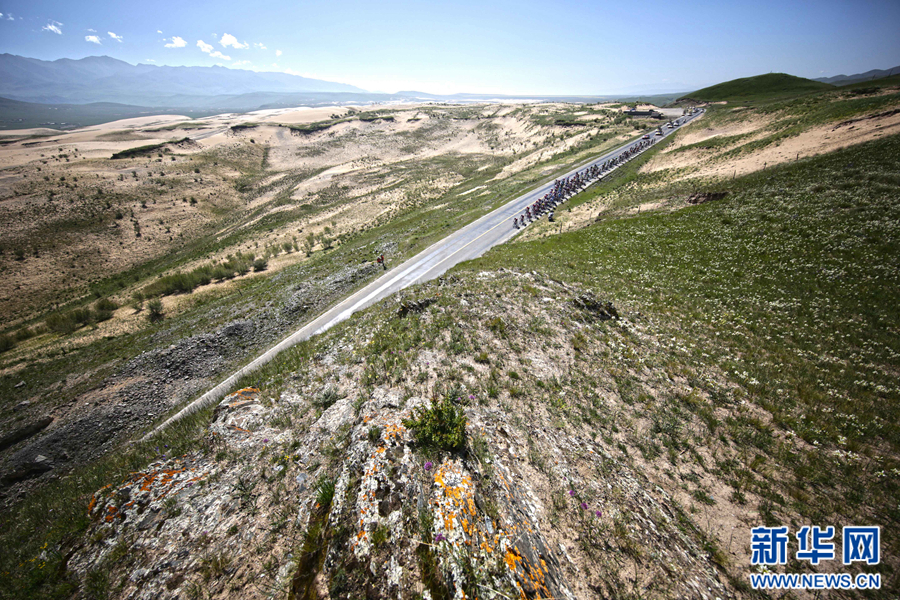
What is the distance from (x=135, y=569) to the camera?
5512mm

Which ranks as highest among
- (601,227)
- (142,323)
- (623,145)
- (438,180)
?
(623,145)

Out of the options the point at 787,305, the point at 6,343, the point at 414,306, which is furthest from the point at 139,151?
the point at 787,305

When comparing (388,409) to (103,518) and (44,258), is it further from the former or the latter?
(44,258)

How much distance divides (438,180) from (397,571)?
69.9m

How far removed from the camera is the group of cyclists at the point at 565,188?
3719 centimetres

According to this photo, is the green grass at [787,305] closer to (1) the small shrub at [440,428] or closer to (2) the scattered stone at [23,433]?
(1) the small shrub at [440,428]

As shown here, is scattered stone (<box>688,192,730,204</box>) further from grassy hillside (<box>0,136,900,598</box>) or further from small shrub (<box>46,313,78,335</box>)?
small shrub (<box>46,313,78,335</box>)

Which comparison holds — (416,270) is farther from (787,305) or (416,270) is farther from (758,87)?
(758,87)

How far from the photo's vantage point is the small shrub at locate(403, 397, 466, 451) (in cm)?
676

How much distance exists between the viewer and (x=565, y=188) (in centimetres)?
4369

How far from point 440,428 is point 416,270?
21.0 metres

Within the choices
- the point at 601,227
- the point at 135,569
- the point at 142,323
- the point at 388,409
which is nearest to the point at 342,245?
the point at 142,323

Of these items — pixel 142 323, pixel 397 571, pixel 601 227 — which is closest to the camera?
pixel 397 571

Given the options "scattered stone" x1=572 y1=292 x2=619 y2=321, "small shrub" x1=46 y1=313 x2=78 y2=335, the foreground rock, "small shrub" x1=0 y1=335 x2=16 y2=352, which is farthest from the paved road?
"small shrub" x1=0 y1=335 x2=16 y2=352
